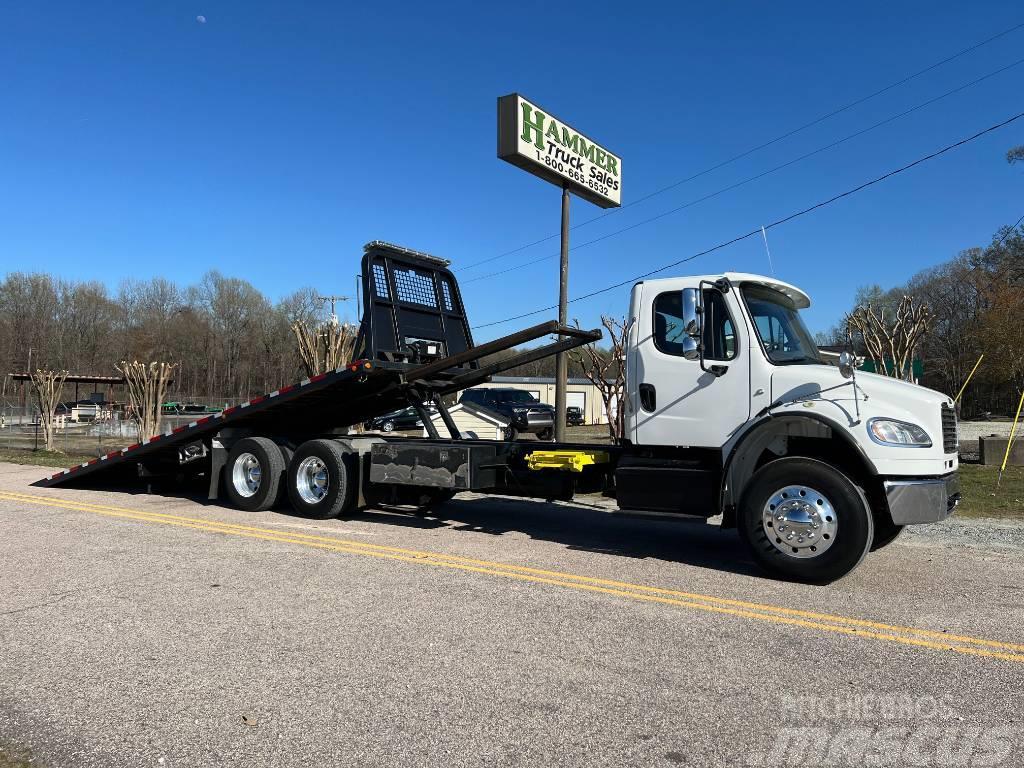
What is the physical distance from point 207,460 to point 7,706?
745 cm

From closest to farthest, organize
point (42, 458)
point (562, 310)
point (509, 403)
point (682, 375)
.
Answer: point (682, 375) → point (562, 310) → point (42, 458) → point (509, 403)

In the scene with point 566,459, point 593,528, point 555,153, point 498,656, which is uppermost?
point 555,153

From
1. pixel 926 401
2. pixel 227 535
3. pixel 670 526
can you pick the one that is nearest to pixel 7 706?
pixel 227 535

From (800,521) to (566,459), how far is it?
105 inches

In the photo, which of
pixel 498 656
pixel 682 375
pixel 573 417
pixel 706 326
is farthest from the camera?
pixel 573 417

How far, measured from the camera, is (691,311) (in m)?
6.47

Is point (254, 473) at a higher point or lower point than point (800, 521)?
higher

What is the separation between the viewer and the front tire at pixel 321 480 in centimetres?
881

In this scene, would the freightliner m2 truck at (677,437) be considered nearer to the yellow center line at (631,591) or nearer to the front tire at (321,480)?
the front tire at (321,480)

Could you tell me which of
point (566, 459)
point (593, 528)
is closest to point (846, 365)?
point (566, 459)

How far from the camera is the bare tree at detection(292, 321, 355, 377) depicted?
17.0 m

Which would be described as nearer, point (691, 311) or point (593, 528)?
point (691, 311)

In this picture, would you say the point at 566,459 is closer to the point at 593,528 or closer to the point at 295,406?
the point at 593,528

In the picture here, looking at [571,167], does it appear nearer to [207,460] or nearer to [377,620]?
[207,460]
